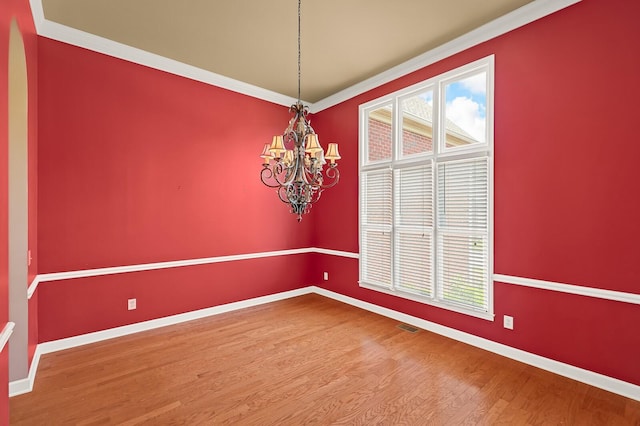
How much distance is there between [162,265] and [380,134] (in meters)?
3.31

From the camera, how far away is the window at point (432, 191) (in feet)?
10.3

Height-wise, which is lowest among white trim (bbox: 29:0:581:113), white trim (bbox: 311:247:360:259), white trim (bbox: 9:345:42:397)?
white trim (bbox: 9:345:42:397)

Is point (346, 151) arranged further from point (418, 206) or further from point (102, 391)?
point (102, 391)

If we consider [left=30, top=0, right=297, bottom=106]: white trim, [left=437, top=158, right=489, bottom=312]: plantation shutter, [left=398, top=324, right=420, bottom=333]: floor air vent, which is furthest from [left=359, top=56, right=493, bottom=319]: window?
[left=30, top=0, right=297, bottom=106]: white trim

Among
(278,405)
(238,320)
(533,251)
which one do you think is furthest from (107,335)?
(533,251)

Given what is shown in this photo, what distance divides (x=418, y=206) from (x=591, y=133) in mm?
1698

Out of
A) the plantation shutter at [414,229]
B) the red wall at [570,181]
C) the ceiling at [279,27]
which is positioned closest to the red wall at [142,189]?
the ceiling at [279,27]

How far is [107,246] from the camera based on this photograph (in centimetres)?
335

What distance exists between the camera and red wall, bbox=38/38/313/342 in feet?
10.1

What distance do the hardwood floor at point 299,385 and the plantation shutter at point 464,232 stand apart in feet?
1.85

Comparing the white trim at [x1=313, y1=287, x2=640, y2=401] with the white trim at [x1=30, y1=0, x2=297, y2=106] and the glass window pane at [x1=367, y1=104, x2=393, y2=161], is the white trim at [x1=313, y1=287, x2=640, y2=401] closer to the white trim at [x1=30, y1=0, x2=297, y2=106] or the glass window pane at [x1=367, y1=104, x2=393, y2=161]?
the glass window pane at [x1=367, y1=104, x2=393, y2=161]

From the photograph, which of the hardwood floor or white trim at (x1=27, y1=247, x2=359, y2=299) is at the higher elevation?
white trim at (x1=27, y1=247, x2=359, y2=299)

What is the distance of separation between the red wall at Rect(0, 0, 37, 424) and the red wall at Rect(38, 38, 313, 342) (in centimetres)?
21

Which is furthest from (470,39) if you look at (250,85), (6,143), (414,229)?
(6,143)
